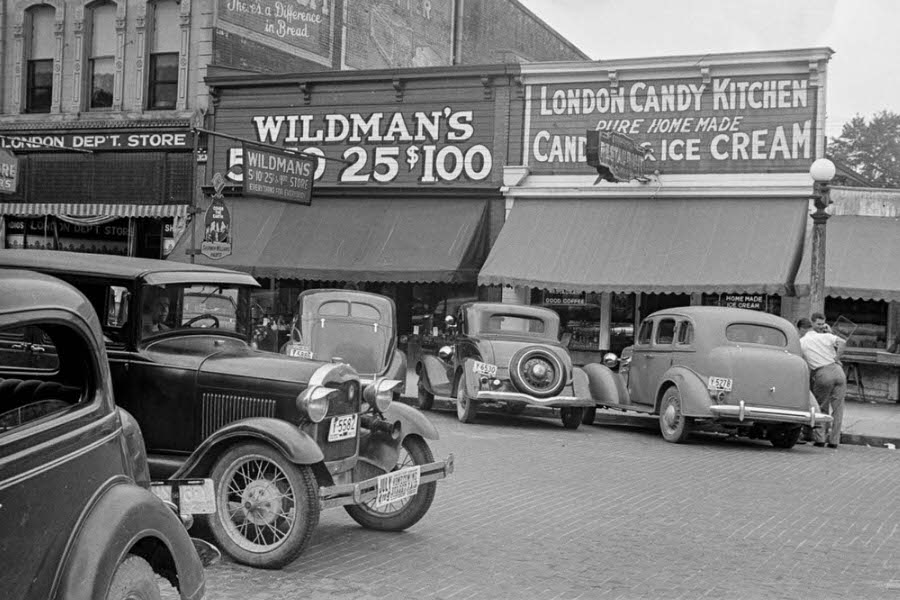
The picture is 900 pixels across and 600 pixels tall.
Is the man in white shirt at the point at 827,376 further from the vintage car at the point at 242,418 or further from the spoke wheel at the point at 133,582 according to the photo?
the spoke wheel at the point at 133,582

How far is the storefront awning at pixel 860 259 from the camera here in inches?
723

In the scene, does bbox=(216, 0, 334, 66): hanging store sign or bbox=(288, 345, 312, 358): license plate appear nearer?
bbox=(288, 345, 312, 358): license plate

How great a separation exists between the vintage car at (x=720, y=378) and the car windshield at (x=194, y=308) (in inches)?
295

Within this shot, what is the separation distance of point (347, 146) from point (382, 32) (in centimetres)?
697

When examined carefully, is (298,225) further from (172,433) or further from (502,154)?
A: (172,433)

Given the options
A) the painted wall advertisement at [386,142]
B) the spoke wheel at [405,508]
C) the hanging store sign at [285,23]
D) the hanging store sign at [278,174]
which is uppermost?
the hanging store sign at [285,23]

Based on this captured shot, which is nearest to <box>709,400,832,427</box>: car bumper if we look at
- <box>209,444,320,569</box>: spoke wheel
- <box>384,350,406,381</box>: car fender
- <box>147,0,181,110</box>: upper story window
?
<box>384,350,406,381</box>: car fender

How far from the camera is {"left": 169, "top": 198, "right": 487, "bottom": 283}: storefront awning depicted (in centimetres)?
2167

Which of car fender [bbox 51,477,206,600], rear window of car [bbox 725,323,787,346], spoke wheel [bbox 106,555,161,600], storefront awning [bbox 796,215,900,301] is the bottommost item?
spoke wheel [bbox 106,555,161,600]

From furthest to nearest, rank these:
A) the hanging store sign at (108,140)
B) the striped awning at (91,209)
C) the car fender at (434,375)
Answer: the hanging store sign at (108,140), the striped awning at (91,209), the car fender at (434,375)

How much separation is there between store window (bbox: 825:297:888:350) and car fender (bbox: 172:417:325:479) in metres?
15.7

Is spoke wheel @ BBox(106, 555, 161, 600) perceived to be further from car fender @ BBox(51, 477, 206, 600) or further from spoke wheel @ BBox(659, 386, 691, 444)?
spoke wheel @ BBox(659, 386, 691, 444)

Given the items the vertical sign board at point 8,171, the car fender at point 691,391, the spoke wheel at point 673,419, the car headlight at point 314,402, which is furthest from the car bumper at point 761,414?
the vertical sign board at point 8,171

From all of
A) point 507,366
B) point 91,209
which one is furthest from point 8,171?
point 507,366
